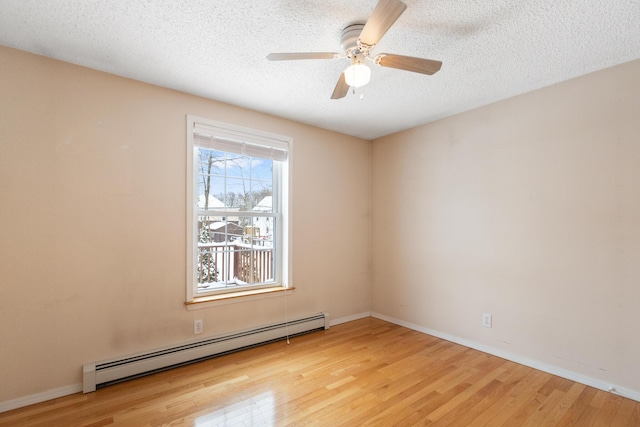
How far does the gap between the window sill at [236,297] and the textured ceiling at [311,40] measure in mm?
1972

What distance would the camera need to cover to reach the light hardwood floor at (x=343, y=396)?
1998 millimetres

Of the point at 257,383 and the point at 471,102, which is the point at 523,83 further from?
the point at 257,383

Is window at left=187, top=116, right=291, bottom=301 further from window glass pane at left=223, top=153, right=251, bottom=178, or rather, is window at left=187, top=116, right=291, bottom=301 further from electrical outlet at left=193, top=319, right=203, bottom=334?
A: electrical outlet at left=193, top=319, right=203, bottom=334

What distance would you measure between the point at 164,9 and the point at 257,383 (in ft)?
8.78

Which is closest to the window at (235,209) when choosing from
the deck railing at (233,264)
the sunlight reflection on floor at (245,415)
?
the deck railing at (233,264)

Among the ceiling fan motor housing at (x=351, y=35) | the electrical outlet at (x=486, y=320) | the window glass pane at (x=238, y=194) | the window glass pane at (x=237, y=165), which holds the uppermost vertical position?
the ceiling fan motor housing at (x=351, y=35)

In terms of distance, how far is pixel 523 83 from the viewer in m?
2.67

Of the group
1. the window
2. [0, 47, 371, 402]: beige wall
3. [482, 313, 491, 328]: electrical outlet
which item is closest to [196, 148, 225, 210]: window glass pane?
the window

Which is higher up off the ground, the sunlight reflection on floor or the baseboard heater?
the baseboard heater

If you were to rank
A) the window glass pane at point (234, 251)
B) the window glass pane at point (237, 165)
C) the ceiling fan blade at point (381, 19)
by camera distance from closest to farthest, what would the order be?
the ceiling fan blade at point (381, 19) → the window glass pane at point (234, 251) → the window glass pane at point (237, 165)

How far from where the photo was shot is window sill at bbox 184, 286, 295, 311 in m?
2.88

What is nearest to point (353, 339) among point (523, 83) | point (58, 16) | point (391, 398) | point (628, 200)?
point (391, 398)

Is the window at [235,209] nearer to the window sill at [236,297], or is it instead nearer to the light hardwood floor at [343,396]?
the window sill at [236,297]

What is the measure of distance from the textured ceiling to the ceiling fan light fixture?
304 mm
